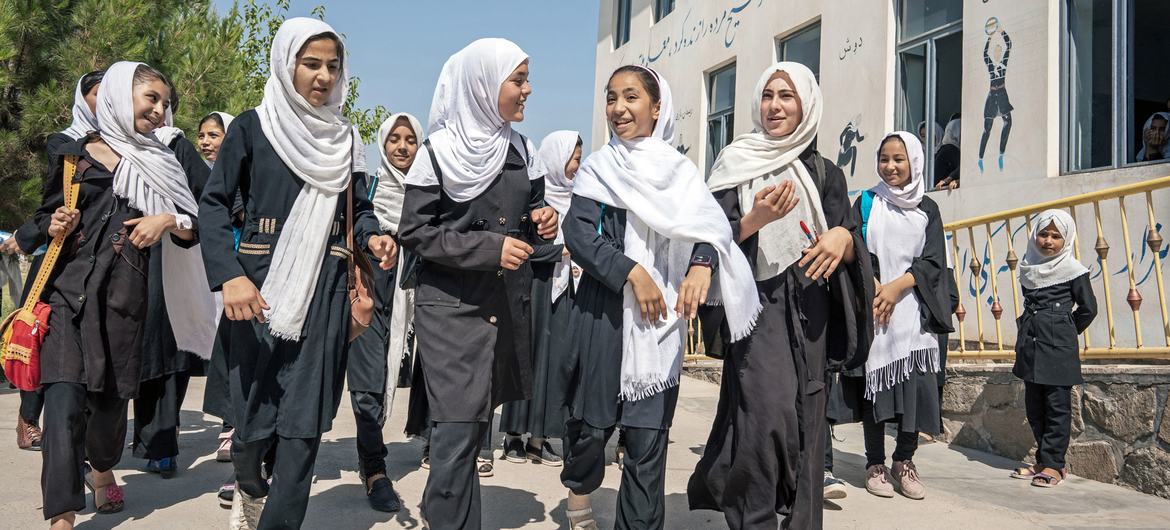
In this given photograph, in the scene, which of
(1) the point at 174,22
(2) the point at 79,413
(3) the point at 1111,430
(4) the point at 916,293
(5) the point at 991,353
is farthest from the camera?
(1) the point at 174,22

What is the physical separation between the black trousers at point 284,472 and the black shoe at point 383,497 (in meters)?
0.93

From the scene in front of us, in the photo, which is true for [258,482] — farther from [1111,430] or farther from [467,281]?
[1111,430]

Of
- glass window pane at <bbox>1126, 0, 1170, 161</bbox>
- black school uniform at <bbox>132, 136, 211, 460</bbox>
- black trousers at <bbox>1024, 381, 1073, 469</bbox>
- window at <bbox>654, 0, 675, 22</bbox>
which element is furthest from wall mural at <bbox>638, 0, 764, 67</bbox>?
black school uniform at <bbox>132, 136, 211, 460</bbox>

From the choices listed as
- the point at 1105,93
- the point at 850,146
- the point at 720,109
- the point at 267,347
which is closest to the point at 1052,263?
the point at 1105,93

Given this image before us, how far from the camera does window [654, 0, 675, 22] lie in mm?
14406

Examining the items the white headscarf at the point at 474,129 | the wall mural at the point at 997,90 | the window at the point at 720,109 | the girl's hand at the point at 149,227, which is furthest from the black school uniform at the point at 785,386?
the window at the point at 720,109

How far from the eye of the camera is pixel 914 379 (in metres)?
4.54

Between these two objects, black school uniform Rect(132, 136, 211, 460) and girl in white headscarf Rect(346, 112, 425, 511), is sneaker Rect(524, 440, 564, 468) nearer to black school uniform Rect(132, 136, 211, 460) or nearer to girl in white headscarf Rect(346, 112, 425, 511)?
girl in white headscarf Rect(346, 112, 425, 511)

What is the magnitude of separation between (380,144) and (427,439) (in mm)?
1632

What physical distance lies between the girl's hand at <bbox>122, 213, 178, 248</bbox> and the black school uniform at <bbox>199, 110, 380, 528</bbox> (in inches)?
28.5

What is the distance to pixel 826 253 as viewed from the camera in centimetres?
310

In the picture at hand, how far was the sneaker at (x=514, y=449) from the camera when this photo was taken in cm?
517

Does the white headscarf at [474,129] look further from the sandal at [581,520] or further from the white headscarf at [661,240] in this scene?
the sandal at [581,520]

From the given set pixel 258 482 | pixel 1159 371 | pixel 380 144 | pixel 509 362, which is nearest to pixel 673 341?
pixel 509 362
